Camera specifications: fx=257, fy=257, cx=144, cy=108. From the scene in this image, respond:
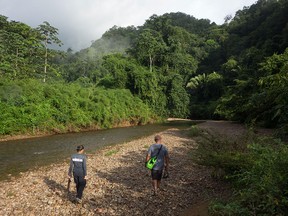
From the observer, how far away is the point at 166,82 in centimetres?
5081

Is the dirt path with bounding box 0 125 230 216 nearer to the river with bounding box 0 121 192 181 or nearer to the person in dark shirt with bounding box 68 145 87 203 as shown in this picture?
the person in dark shirt with bounding box 68 145 87 203

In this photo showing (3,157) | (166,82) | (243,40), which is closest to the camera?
(3,157)

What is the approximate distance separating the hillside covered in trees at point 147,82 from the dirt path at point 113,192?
13.2 ft

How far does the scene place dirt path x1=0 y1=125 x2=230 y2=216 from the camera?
7387 mm

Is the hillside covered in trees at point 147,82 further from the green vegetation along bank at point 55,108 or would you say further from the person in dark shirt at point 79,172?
the person in dark shirt at point 79,172

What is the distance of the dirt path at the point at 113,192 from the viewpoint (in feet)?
24.2

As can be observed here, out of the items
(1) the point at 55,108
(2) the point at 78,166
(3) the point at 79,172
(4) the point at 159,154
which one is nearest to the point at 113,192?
(3) the point at 79,172

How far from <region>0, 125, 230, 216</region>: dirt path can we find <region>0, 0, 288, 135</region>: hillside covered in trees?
4010 millimetres

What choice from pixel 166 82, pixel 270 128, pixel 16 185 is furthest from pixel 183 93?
pixel 16 185

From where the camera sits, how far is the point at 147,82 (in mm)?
45594

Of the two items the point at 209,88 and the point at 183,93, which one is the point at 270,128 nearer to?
the point at 183,93

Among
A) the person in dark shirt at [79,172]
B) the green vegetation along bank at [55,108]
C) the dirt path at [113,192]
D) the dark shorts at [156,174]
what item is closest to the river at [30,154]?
the dirt path at [113,192]

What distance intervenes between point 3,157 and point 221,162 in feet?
42.7

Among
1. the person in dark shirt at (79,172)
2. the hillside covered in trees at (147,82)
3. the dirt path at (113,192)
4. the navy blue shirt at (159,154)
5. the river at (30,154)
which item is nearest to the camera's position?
the dirt path at (113,192)
